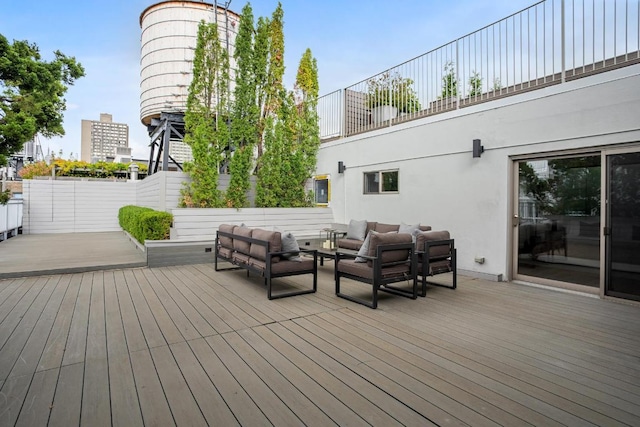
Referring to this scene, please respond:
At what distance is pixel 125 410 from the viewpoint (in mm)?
1981

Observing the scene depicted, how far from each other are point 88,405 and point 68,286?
12.5 feet

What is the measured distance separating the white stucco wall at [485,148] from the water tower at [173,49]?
5.49 m

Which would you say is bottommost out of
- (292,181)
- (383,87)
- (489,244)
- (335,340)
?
(335,340)

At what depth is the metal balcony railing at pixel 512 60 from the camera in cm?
461

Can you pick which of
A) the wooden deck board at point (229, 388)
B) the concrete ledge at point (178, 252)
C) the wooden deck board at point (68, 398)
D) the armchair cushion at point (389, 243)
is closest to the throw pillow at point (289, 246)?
the armchair cushion at point (389, 243)

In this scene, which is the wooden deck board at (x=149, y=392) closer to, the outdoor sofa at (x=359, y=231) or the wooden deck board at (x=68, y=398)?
the wooden deck board at (x=68, y=398)

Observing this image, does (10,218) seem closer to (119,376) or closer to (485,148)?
(119,376)

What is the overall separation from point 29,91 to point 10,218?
4.43m

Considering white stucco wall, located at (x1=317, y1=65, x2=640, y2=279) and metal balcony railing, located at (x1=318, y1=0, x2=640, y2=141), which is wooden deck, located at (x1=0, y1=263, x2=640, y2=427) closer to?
white stucco wall, located at (x1=317, y1=65, x2=640, y2=279)

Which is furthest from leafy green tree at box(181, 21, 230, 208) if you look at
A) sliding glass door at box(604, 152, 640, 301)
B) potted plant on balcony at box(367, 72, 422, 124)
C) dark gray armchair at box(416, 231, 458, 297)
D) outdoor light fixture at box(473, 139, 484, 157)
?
sliding glass door at box(604, 152, 640, 301)

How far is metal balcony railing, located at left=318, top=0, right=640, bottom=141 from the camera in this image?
461 cm

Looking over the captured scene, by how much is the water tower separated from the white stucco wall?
5492 mm

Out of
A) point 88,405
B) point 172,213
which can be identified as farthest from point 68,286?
point 88,405

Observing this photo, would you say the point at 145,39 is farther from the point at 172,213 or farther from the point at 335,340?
the point at 335,340
